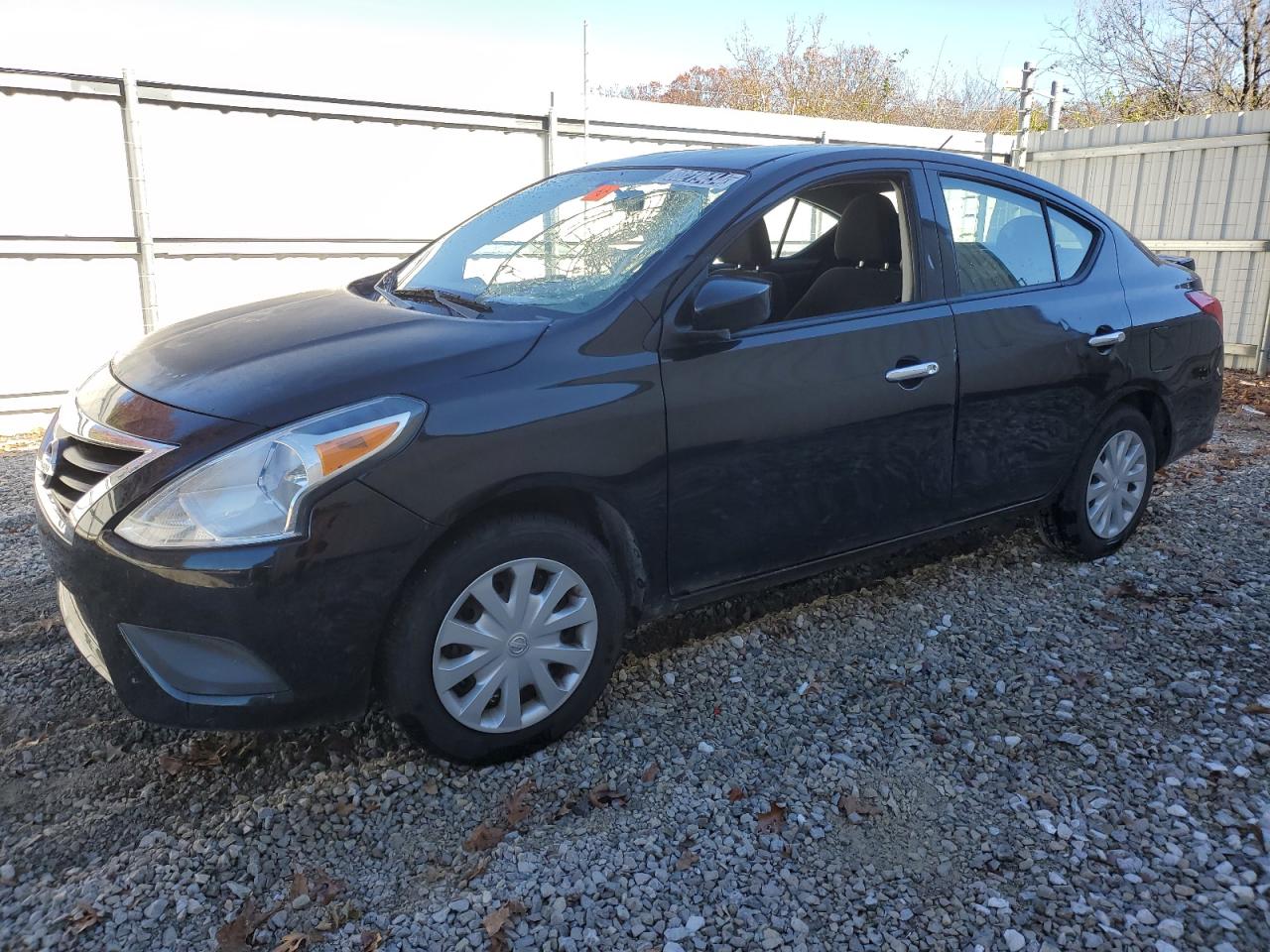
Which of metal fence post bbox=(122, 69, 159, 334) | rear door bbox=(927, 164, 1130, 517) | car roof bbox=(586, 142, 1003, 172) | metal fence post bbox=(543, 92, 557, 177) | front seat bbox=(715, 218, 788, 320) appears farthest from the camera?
metal fence post bbox=(543, 92, 557, 177)

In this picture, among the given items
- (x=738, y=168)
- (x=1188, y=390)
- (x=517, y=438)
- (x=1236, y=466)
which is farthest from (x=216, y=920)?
(x=1236, y=466)

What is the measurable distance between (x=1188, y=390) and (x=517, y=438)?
3.40 metres

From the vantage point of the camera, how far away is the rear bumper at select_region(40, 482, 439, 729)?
7.56 feet

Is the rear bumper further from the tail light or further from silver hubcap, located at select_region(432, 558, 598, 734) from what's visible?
the tail light

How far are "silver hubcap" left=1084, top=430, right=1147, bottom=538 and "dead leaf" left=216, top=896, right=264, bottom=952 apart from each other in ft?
11.7

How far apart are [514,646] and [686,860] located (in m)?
0.72

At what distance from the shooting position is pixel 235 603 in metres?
2.30

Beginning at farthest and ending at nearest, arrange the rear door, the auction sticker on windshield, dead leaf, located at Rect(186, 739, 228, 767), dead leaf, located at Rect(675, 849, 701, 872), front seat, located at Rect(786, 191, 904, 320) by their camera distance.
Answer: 1. the rear door
2. front seat, located at Rect(786, 191, 904, 320)
3. the auction sticker on windshield
4. dead leaf, located at Rect(186, 739, 228, 767)
5. dead leaf, located at Rect(675, 849, 701, 872)

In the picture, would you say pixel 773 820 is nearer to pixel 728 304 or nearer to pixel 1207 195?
pixel 728 304

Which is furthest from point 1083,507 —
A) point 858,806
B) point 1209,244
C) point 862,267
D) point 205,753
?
point 1209,244

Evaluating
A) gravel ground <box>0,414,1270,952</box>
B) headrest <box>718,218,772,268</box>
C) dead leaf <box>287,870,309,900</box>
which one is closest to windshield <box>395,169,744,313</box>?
headrest <box>718,218,772,268</box>

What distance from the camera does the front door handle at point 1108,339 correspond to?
13.0 ft

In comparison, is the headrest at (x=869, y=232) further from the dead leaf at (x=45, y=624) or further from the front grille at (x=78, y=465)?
the dead leaf at (x=45, y=624)

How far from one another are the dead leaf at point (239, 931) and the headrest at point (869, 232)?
2.91 metres
